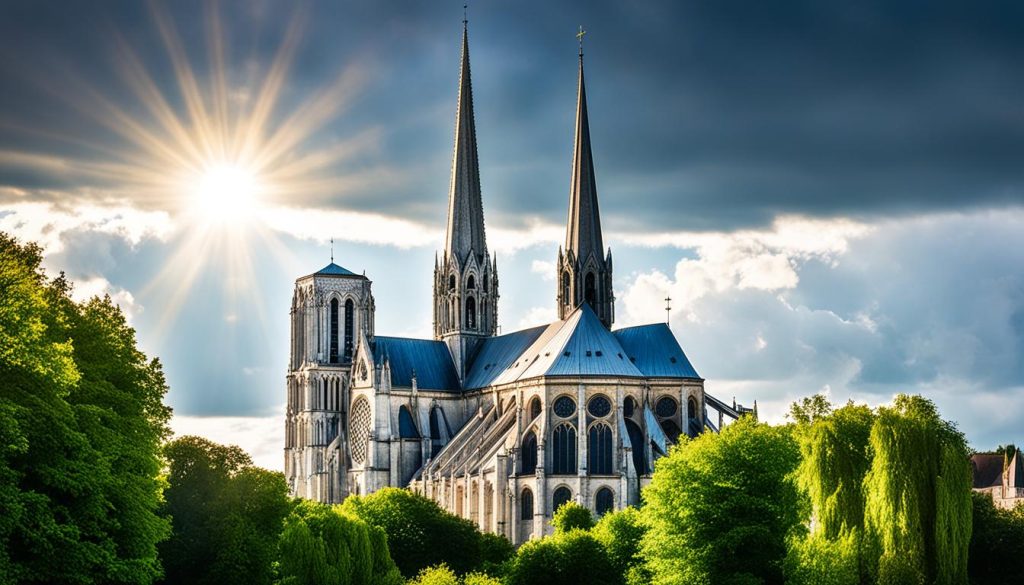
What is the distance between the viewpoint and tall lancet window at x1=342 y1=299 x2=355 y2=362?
4911 inches

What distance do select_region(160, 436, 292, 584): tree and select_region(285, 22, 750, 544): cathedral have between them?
36.4m

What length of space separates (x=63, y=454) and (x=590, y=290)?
7507 cm

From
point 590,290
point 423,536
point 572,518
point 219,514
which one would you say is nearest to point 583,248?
point 590,290

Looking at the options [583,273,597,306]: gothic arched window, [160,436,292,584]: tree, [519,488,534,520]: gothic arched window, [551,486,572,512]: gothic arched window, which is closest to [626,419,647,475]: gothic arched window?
[551,486,572,512]: gothic arched window

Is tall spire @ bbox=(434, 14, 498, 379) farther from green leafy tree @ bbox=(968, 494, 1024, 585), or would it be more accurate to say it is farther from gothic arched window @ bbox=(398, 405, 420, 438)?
green leafy tree @ bbox=(968, 494, 1024, 585)

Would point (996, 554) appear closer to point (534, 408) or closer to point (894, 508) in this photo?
point (894, 508)

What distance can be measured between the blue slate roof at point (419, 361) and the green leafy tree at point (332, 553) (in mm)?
50198

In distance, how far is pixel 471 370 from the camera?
122375 mm

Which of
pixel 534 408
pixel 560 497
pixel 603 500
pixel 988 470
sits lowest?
pixel 603 500

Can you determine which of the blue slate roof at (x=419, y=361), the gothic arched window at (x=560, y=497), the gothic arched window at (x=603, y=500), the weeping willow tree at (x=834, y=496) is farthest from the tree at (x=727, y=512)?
the blue slate roof at (x=419, y=361)

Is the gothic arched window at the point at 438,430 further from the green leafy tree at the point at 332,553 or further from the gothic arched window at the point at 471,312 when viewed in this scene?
the green leafy tree at the point at 332,553

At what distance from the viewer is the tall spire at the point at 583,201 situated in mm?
117250

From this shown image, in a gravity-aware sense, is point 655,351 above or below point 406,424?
above

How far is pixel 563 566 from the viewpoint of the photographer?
68.6 metres
